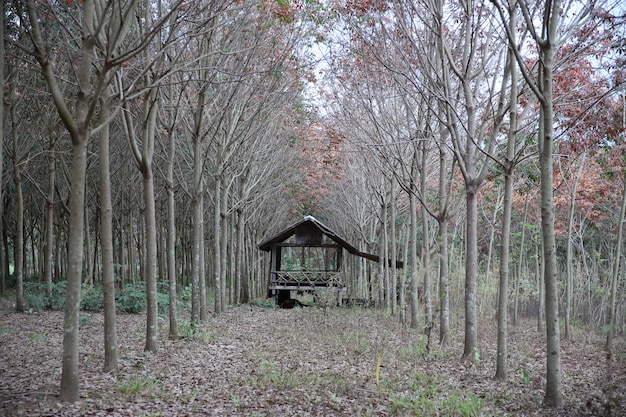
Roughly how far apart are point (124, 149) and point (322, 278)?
1101 cm

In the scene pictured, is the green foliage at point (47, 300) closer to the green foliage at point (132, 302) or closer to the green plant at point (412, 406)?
the green foliage at point (132, 302)

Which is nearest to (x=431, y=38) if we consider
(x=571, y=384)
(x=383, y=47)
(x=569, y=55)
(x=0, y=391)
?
(x=383, y=47)

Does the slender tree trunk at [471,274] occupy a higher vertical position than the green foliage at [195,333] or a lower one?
higher

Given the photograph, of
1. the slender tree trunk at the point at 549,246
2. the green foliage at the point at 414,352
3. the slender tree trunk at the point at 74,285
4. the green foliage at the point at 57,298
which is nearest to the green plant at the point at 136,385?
the slender tree trunk at the point at 74,285

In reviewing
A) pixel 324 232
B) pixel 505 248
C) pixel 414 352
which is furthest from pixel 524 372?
pixel 324 232

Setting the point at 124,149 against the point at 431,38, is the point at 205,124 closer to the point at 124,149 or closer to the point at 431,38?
the point at 124,149

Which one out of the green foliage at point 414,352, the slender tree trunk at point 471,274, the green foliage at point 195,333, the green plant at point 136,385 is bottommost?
the green foliage at point 414,352

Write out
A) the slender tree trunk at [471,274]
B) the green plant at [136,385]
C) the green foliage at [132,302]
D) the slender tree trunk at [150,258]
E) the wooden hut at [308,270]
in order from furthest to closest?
the wooden hut at [308,270]
the green foliage at [132,302]
the slender tree trunk at [150,258]
the slender tree trunk at [471,274]
the green plant at [136,385]

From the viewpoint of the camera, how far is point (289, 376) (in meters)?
7.95

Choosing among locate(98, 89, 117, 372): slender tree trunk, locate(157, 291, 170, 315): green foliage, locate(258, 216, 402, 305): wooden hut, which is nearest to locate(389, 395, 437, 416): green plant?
locate(98, 89, 117, 372): slender tree trunk

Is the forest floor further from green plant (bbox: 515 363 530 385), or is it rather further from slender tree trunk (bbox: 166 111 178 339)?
slender tree trunk (bbox: 166 111 178 339)

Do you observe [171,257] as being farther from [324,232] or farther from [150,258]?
[324,232]

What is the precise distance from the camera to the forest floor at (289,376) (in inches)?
240

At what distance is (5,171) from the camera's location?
18.1 meters
